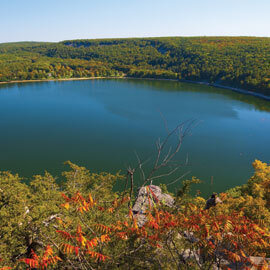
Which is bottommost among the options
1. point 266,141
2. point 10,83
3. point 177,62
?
point 266,141

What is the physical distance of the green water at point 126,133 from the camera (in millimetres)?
34250

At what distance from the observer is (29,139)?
148 feet

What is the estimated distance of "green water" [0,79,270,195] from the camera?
34.2m

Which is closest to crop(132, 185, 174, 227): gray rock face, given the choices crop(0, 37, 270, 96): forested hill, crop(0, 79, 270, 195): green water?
crop(0, 79, 270, 195): green water

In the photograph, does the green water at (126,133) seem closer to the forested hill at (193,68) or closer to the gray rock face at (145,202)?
the gray rock face at (145,202)

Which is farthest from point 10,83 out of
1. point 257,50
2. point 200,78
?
point 257,50

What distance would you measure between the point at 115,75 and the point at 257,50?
350 feet

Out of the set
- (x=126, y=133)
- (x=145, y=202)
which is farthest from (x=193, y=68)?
(x=145, y=202)

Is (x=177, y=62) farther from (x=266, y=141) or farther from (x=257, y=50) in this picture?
(x=266, y=141)

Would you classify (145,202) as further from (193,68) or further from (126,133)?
(193,68)

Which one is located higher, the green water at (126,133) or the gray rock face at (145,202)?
the gray rock face at (145,202)

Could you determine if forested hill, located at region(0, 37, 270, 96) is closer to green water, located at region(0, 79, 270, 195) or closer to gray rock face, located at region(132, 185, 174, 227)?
green water, located at region(0, 79, 270, 195)

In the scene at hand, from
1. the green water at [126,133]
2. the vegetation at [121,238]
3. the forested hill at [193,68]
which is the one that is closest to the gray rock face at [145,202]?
the vegetation at [121,238]

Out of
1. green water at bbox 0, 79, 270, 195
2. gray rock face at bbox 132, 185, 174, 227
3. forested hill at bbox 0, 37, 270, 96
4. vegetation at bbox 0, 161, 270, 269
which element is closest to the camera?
gray rock face at bbox 132, 185, 174, 227
